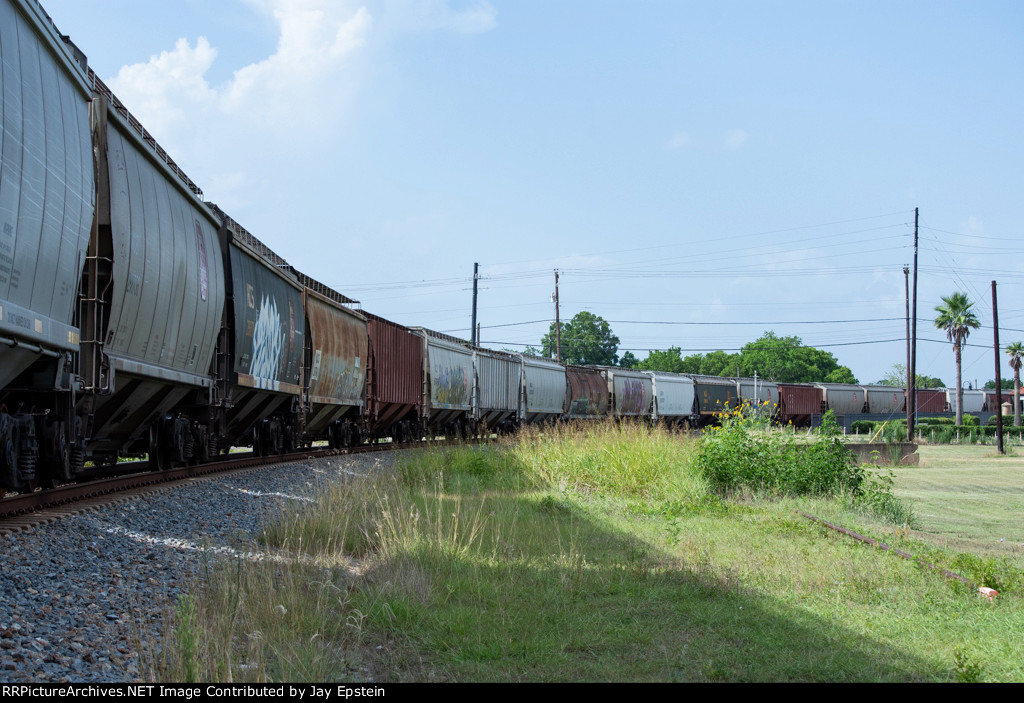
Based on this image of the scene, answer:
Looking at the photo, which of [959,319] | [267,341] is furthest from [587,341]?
[267,341]

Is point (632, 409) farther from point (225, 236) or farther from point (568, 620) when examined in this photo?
point (568, 620)

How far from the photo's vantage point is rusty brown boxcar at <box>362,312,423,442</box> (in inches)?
883

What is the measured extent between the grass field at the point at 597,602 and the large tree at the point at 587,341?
374 ft

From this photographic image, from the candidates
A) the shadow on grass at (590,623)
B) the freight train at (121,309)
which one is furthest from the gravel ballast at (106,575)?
the shadow on grass at (590,623)

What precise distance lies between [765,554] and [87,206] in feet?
22.5

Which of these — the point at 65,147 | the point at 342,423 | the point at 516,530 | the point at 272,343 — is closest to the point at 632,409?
the point at 342,423

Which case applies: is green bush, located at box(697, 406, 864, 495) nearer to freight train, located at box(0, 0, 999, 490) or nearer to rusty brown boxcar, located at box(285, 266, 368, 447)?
freight train, located at box(0, 0, 999, 490)

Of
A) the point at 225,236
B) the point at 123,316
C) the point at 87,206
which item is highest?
the point at 225,236

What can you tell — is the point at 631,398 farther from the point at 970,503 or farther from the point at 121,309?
the point at 121,309

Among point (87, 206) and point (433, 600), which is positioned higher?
point (87, 206)

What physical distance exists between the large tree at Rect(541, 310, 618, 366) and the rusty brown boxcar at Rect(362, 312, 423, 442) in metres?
98.1

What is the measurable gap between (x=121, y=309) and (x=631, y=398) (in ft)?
116

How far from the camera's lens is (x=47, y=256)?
260 inches

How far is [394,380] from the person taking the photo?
2344cm
